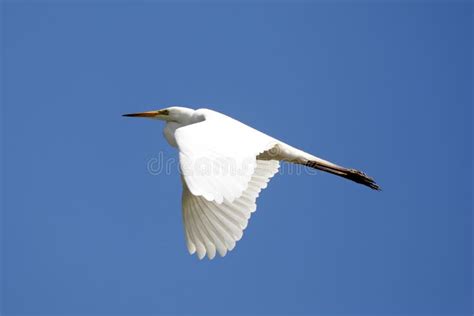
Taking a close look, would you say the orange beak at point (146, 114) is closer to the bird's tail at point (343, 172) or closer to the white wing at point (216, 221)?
the white wing at point (216, 221)

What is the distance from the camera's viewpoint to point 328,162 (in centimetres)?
632

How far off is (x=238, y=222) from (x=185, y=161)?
182 cm

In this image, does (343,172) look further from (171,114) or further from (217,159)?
(217,159)

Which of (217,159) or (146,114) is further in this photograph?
(146,114)

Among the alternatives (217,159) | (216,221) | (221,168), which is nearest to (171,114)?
(216,221)

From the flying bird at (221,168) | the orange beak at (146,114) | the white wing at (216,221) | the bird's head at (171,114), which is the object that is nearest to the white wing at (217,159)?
the flying bird at (221,168)

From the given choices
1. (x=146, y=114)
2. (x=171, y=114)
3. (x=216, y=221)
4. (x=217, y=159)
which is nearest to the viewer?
(x=217, y=159)

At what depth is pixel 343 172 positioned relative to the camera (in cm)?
637

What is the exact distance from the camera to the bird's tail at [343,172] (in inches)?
245

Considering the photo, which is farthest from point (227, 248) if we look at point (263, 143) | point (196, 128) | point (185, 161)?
point (185, 161)

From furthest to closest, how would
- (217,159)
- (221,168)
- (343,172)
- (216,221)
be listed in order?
(343,172) → (216,221) → (217,159) → (221,168)

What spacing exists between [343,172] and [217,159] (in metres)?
2.37

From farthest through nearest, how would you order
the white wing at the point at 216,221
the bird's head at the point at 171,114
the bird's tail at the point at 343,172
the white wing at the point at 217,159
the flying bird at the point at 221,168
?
the bird's head at the point at 171,114
the bird's tail at the point at 343,172
the white wing at the point at 216,221
the flying bird at the point at 221,168
the white wing at the point at 217,159

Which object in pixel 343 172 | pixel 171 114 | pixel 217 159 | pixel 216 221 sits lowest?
pixel 216 221
